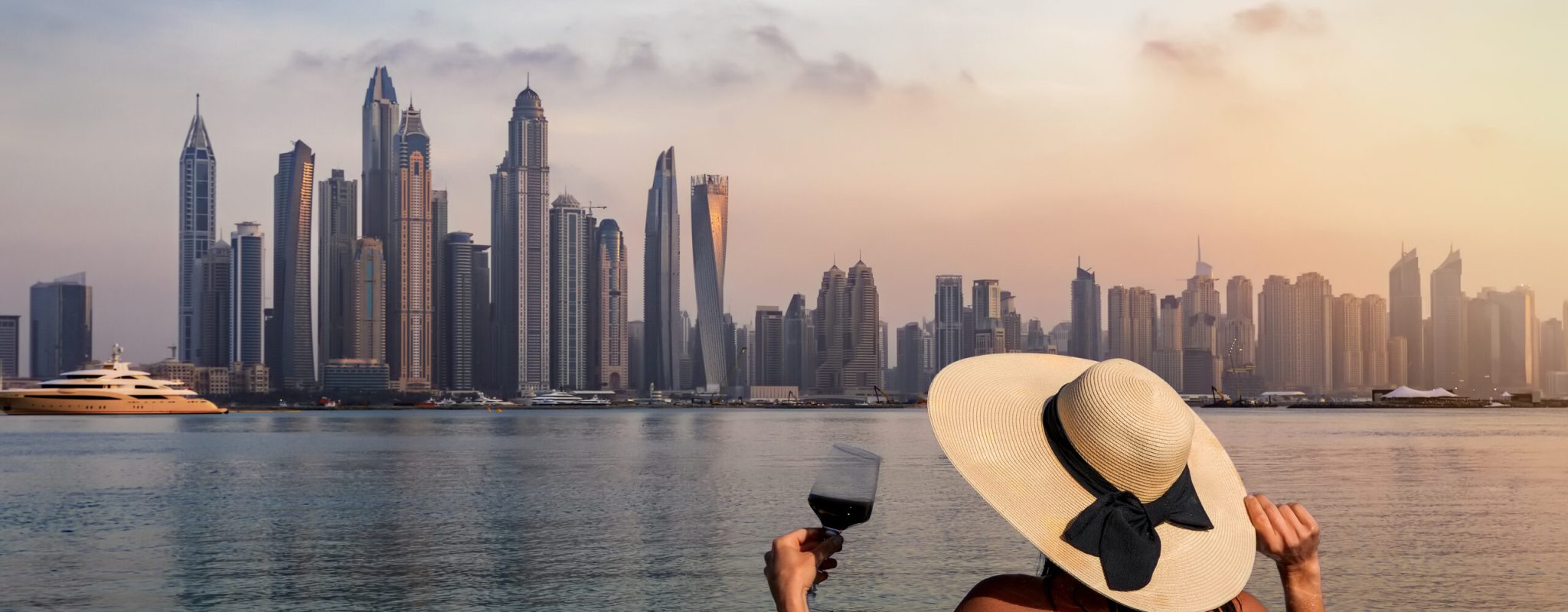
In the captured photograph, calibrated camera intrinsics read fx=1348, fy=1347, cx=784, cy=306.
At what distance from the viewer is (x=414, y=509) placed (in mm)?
30000

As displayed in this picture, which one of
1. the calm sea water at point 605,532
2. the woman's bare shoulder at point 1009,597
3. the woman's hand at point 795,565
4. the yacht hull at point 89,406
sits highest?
the woman's hand at point 795,565

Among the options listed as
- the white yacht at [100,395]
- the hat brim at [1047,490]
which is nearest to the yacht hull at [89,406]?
the white yacht at [100,395]

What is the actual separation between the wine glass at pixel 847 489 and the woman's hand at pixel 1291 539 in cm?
77

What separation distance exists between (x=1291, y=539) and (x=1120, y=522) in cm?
47

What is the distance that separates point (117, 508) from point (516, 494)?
30.3 ft

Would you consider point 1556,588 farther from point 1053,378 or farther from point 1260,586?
point 1053,378

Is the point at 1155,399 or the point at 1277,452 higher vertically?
the point at 1155,399

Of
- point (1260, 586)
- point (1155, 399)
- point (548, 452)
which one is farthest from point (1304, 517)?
point (548, 452)

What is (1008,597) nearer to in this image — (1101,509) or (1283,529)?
(1101,509)

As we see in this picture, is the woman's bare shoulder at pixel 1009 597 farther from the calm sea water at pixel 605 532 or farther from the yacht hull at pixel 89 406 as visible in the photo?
the yacht hull at pixel 89 406

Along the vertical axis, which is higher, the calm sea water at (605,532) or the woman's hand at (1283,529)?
the woman's hand at (1283,529)

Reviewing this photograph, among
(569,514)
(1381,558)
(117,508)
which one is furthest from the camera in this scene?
(117,508)

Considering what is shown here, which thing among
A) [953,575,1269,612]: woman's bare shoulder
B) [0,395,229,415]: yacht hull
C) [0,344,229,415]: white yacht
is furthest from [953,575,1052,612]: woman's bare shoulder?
[0,395,229,415]: yacht hull

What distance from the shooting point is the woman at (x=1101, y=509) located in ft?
8.07
